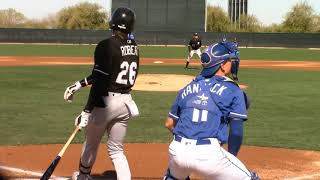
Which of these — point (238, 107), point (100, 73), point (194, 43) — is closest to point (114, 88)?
point (100, 73)

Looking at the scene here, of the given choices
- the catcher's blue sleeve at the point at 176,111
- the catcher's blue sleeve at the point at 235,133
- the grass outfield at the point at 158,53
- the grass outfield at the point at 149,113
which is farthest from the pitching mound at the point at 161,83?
the grass outfield at the point at 158,53

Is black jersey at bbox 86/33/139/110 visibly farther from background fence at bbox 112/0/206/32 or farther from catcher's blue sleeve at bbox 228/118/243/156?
background fence at bbox 112/0/206/32

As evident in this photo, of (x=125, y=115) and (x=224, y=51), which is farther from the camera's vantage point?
(x=125, y=115)

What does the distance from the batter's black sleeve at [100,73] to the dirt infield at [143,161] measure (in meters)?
1.49

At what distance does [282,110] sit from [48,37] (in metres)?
47.1

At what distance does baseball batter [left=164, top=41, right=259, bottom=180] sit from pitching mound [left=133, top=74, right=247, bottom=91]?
41.3 ft

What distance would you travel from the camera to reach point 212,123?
3.56m

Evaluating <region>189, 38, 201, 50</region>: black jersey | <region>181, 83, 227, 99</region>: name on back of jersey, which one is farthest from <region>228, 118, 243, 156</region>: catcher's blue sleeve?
<region>189, 38, 201, 50</region>: black jersey

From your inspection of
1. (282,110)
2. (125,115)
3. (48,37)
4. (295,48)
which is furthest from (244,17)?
(125,115)

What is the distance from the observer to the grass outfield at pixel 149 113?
8.94 meters

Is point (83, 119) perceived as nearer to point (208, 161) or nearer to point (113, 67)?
point (113, 67)

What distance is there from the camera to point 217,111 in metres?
3.57

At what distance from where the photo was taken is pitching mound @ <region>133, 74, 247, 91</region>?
16688mm

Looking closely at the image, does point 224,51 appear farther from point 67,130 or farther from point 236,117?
point 67,130
